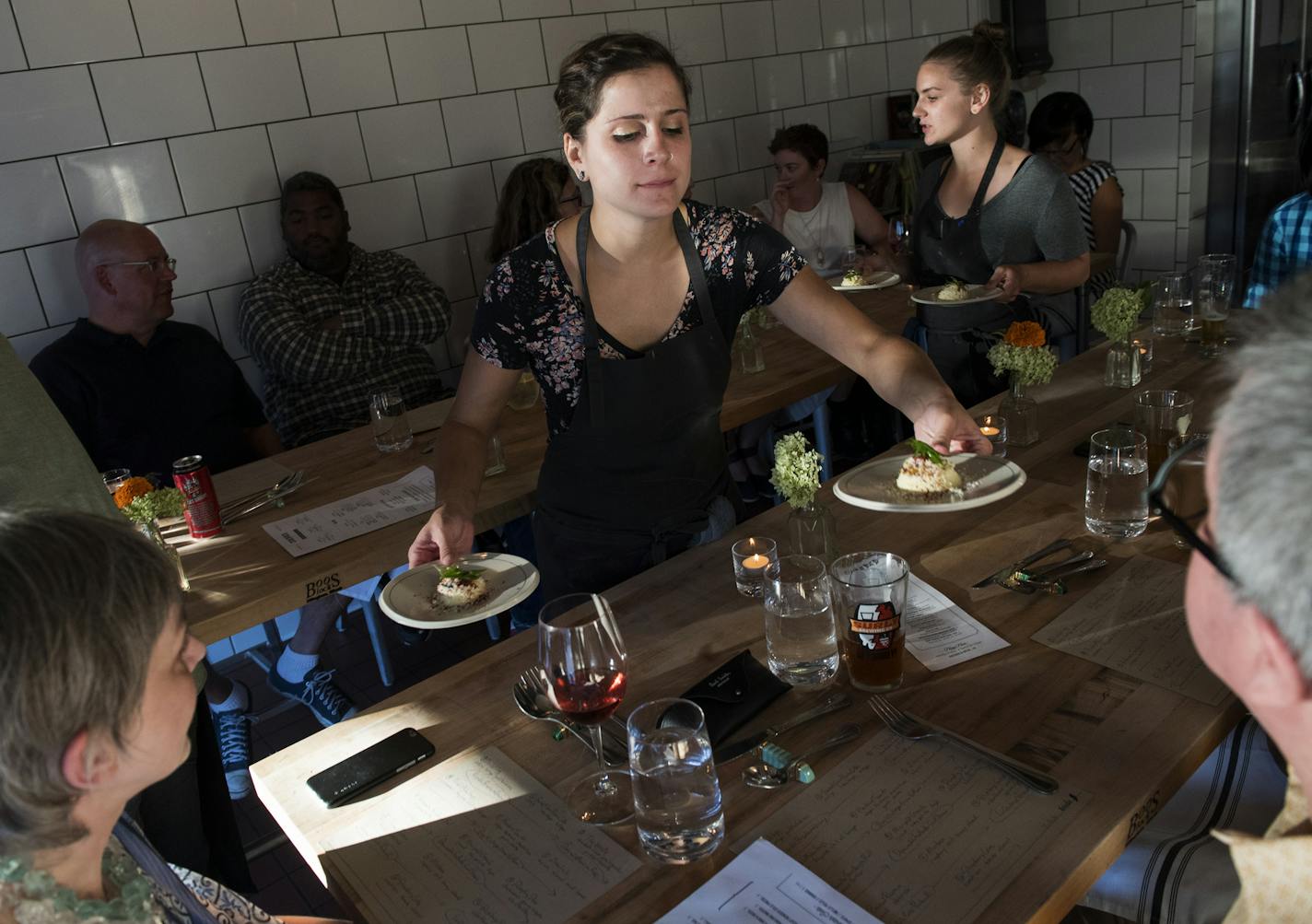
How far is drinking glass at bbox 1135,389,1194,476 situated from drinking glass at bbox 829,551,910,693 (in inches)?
30.0

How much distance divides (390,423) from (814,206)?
2.67 meters

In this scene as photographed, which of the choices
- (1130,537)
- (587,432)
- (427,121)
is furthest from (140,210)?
(1130,537)

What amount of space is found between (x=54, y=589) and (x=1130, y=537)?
1531mm

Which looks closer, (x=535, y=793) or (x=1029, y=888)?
(x=1029, y=888)

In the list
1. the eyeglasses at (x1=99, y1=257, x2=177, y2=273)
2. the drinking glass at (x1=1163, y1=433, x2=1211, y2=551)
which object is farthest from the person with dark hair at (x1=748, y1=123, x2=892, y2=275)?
the drinking glass at (x1=1163, y1=433, x2=1211, y2=551)

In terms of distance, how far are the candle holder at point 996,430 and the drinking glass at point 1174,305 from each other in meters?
0.89

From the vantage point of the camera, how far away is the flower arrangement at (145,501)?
6.99ft

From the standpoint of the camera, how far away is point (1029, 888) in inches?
41.1

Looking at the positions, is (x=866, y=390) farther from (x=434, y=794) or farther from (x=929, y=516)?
(x=434, y=794)

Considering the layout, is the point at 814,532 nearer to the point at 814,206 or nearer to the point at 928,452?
the point at 928,452

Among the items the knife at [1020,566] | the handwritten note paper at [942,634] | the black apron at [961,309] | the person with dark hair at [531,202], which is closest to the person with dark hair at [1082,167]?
the black apron at [961,309]

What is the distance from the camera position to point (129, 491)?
7.41 ft

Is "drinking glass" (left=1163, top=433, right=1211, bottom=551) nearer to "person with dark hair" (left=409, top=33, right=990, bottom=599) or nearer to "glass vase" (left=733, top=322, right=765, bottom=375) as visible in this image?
"person with dark hair" (left=409, top=33, right=990, bottom=599)

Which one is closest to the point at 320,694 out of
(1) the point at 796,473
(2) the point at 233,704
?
(2) the point at 233,704
